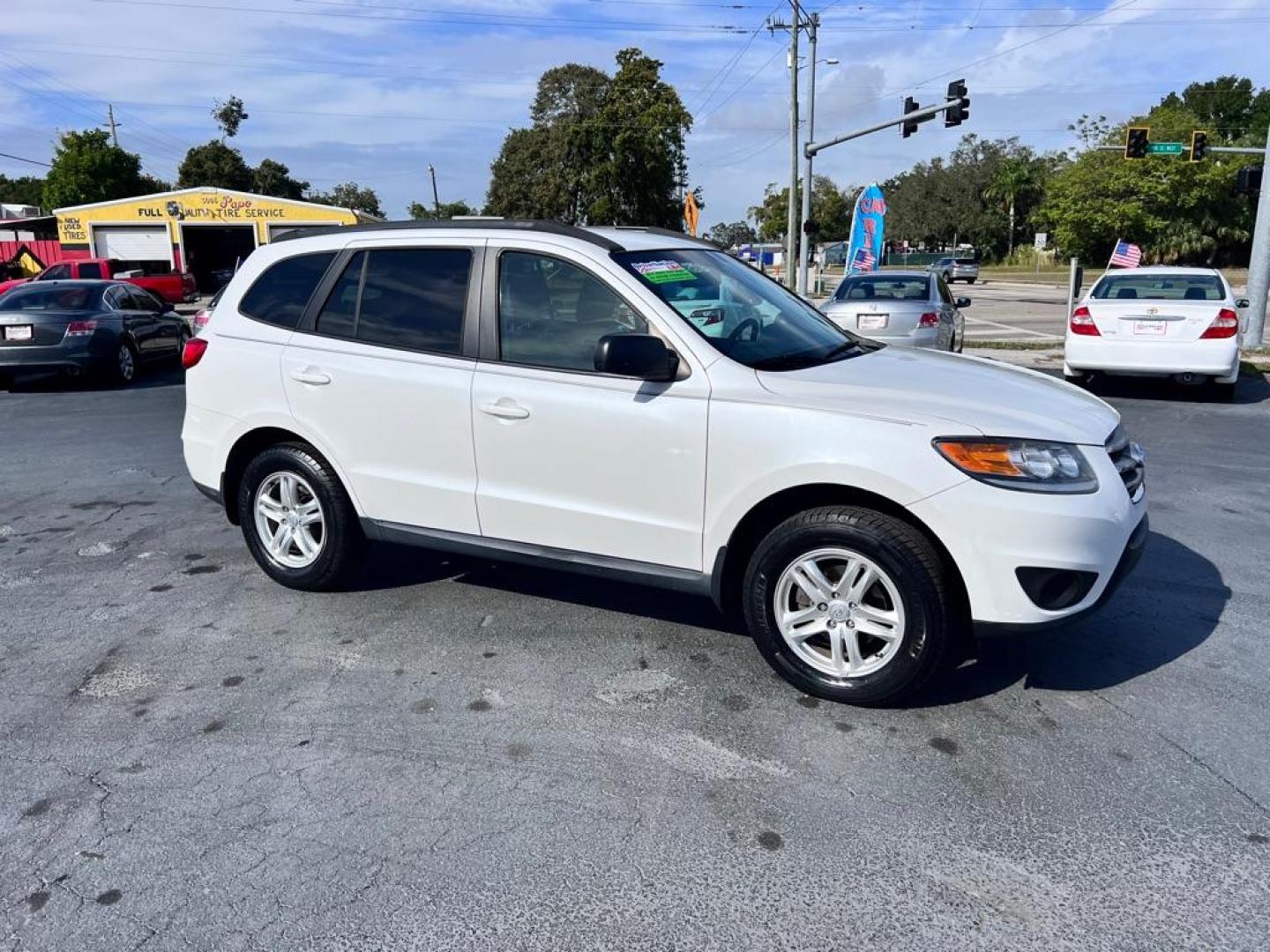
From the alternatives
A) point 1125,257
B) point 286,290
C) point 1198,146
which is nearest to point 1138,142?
point 1198,146

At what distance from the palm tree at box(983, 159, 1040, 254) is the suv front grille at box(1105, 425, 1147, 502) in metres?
85.3

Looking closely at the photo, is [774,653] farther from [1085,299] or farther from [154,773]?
[1085,299]

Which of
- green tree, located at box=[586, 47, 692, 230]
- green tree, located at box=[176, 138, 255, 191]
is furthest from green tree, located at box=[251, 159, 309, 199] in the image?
green tree, located at box=[586, 47, 692, 230]

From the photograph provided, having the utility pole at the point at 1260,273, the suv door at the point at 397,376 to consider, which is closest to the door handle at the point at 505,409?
the suv door at the point at 397,376

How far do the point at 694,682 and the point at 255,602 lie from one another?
2.38m

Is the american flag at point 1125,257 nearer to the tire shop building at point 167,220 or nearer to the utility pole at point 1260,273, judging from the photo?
the utility pole at point 1260,273

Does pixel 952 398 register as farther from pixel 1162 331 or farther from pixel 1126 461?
pixel 1162 331

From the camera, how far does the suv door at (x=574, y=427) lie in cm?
393

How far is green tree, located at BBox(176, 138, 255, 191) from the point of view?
66.6 metres

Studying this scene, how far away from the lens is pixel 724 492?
384 cm

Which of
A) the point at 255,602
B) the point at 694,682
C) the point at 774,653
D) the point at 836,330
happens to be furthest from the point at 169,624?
the point at 836,330

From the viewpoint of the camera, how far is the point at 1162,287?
1178 cm

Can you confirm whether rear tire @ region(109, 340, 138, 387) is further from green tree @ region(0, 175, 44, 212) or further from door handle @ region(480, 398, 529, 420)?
green tree @ region(0, 175, 44, 212)

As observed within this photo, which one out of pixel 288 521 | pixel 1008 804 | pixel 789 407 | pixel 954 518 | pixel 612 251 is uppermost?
pixel 612 251
